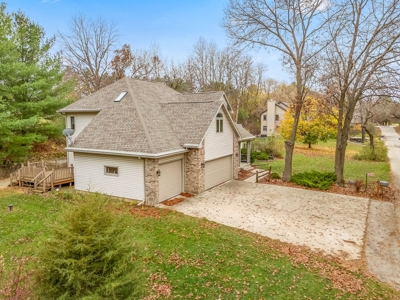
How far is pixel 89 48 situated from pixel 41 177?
21.0 meters

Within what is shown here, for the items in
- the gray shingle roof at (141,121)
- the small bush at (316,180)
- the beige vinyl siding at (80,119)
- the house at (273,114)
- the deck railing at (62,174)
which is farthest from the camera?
the house at (273,114)

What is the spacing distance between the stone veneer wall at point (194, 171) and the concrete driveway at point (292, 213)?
63 centimetres

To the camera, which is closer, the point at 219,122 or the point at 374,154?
the point at 219,122

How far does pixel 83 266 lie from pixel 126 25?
29954mm

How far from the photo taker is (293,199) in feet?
46.2

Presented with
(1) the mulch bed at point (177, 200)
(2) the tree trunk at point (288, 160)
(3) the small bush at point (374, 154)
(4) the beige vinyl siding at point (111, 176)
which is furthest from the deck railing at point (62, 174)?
(3) the small bush at point (374, 154)

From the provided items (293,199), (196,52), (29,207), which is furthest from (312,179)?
(196,52)

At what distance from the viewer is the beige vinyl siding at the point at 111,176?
504 inches

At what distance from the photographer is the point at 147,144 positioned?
41.2 ft

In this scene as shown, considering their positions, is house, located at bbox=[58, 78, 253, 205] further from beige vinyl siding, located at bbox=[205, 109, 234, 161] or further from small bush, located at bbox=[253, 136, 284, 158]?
small bush, located at bbox=[253, 136, 284, 158]

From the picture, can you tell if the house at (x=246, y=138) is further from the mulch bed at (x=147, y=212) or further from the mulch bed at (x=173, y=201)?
the mulch bed at (x=147, y=212)

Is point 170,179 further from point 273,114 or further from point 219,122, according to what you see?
point 273,114

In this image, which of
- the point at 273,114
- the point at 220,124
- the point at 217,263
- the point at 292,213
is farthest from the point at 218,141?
the point at 273,114

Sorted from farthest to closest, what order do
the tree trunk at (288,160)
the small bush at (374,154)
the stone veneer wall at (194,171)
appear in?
the small bush at (374,154), the tree trunk at (288,160), the stone veneer wall at (194,171)
